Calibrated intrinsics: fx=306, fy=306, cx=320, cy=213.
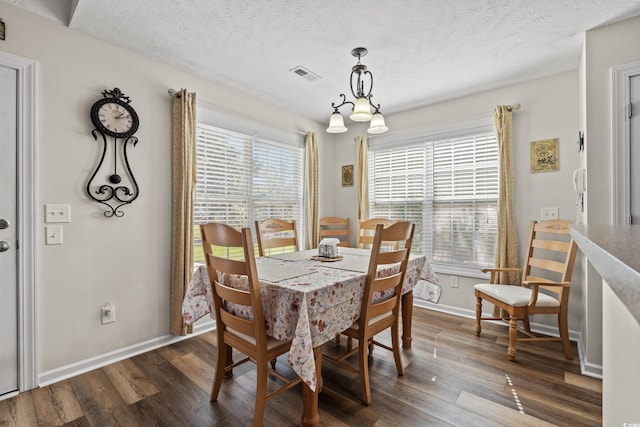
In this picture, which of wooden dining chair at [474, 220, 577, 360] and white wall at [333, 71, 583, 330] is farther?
white wall at [333, 71, 583, 330]

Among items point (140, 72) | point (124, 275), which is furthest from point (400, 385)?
point (140, 72)

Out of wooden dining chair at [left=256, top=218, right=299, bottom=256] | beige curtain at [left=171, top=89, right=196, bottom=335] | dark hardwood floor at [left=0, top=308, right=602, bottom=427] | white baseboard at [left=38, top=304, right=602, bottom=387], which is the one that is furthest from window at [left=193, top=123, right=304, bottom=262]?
dark hardwood floor at [left=0, top=308, right=602, bottom=427]

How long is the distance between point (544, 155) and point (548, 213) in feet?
1.78

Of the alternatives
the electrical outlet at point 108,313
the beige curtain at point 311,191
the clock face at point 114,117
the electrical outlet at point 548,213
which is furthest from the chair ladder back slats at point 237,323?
the electrical outlet at point 548,213

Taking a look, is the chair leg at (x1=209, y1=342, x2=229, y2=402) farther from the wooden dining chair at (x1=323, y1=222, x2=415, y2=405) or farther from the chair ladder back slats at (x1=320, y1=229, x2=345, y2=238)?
the chair ladder back slats at (x1=320, y1=229, x2=345, y2=238)

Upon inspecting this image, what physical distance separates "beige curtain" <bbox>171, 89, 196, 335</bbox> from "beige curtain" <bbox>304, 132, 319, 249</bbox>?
1590 mm

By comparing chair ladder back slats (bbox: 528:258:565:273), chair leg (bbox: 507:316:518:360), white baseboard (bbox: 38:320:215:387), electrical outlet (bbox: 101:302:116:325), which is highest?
chair ladder back slats (bbox: 528:258:565:273)

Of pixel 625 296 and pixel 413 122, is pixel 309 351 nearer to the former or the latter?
pixel 625 296

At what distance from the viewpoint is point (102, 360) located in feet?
7.48

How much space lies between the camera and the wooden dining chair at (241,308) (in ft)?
4.86

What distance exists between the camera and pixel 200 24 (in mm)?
2105

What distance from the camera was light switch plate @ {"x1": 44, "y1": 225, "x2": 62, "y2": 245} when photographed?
2055 mm

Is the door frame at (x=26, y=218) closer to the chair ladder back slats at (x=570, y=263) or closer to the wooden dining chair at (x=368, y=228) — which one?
the wooden dining chair at (x=368, y=228)

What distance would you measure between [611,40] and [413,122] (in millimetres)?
1812
